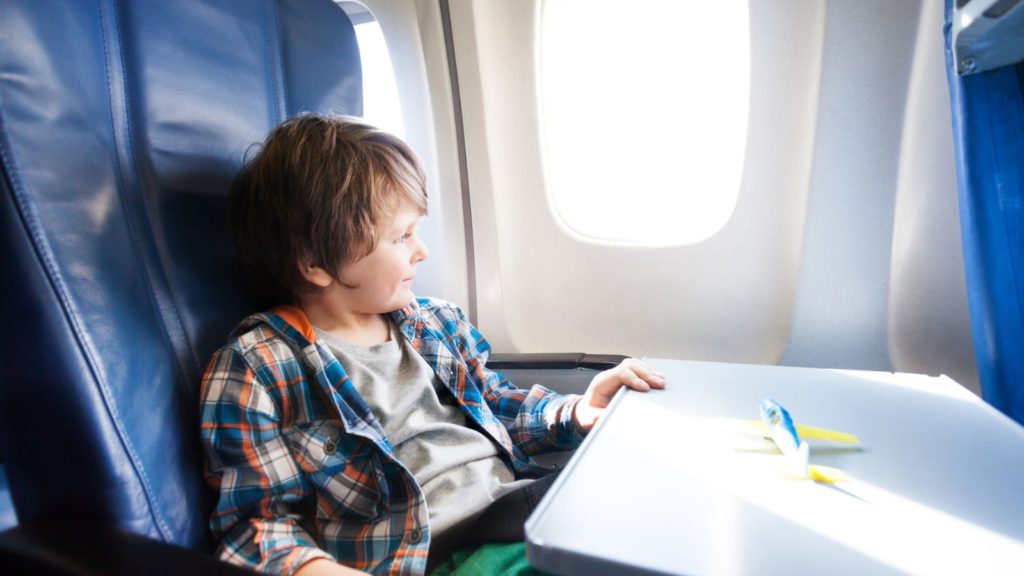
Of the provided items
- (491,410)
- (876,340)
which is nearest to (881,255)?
(876,340)

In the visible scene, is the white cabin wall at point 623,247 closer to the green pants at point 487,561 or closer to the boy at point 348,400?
the boy at point 348,400

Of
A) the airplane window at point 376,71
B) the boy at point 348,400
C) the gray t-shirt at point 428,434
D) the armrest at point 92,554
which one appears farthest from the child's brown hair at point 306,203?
the airplane window at point 376,71

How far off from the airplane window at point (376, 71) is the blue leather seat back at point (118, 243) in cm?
65

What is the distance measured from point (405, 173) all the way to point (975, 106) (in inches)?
39.4

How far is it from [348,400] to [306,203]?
0.35 meters

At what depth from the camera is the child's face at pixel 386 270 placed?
3.65 feet

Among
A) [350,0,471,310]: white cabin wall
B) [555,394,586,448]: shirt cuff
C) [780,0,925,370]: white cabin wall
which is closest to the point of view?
[555,394,586,448]: shirt cuff

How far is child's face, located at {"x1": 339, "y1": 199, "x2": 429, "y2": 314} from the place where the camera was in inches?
43.8

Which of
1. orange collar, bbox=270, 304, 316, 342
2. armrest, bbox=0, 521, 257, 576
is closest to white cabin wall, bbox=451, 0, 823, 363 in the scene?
orange collar, bbox=270, 304, 316, 342

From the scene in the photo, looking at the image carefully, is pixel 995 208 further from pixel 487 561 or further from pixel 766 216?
pixel 487 561

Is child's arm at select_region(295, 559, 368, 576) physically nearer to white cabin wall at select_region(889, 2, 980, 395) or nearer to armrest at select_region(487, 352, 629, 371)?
armrest at select_region(487, 352, 629, 371)

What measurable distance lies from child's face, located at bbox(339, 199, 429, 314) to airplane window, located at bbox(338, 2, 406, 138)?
702 mm

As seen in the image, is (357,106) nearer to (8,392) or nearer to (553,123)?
(553,123)

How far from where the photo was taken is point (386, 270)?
44.1 inches
